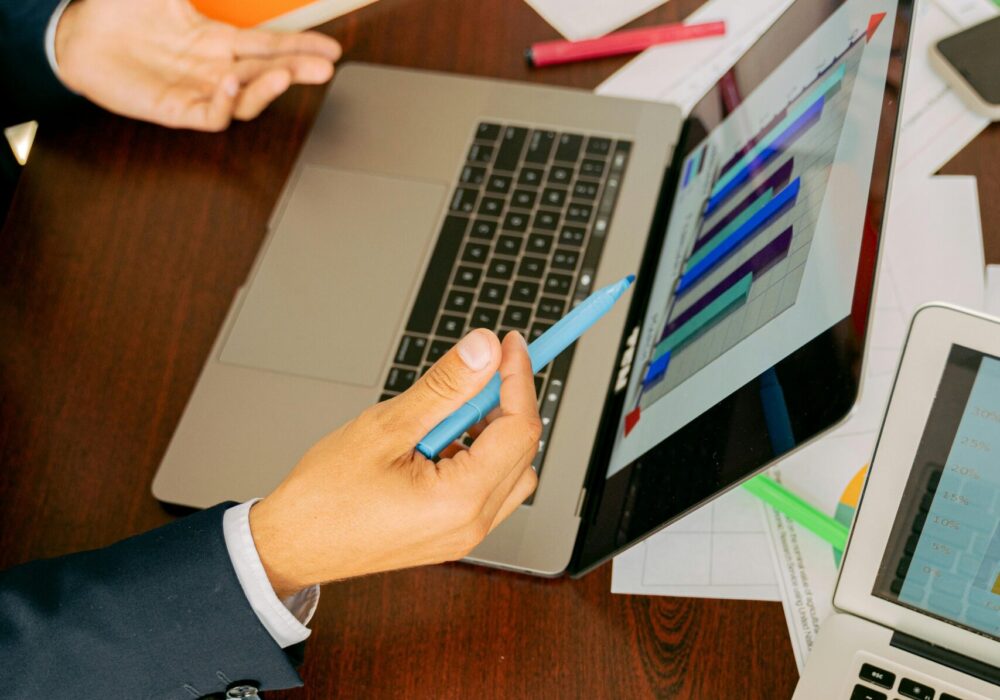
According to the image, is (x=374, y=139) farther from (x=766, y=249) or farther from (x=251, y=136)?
(x=766, y=249)

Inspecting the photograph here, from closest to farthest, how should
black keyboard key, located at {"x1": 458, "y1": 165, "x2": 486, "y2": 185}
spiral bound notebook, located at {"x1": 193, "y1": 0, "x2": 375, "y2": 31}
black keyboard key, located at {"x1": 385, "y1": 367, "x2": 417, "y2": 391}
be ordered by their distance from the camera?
black keyboard key, located at {"x1": 385, "y1": 367, "x2": 417, "y2": 391}, black keyboard key, located at {"x1": 458, "y1": 165, "x2": 486, "y2": 185}, spiral bound notebook, located at {"x1": 193, "y1": 0, "x2": 375, "y2": 31}

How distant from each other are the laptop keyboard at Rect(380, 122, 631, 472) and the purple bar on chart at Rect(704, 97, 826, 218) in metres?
0.11

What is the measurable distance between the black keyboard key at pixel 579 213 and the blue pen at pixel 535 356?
249mm

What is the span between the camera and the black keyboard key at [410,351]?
0.74 metres

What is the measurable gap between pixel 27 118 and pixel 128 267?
0.24m

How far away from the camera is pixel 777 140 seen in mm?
655

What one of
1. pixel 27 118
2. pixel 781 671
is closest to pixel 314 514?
pixel 781 671

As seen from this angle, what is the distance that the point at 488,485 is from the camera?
528 mm

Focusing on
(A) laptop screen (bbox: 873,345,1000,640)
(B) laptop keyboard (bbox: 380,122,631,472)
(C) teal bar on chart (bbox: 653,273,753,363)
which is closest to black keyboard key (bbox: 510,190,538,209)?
(B) laptop keyboard (bbox: 380,122,631,472)

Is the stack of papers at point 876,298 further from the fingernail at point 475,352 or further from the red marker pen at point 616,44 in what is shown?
the fingernail at point 475,352

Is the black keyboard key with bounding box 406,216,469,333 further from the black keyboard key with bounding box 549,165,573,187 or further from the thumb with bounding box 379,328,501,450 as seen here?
the thumb with bounding box 379,328,501,450

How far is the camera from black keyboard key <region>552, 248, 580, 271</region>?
78 cm

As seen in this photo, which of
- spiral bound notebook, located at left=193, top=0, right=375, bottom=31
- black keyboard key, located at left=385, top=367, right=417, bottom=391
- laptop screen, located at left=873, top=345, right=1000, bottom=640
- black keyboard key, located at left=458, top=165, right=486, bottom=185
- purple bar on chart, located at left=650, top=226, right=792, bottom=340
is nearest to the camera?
laptop screen, located at left=873, top=345, right=1000, bottom=640

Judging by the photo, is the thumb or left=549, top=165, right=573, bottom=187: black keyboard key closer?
the thumb
